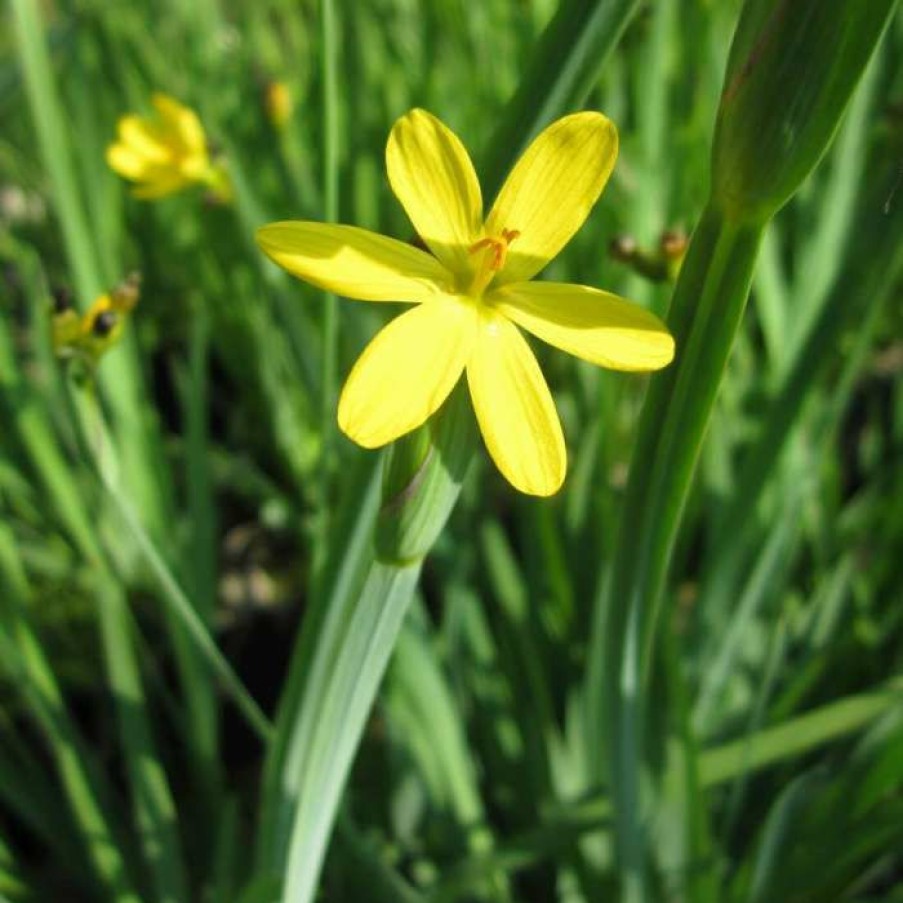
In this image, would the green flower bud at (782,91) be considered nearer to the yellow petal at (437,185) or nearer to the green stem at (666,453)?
the green stem at (666,453)

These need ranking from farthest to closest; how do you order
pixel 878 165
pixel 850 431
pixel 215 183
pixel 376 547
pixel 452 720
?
pixel 850 431 < pixel 878 165 < pixel 215 183 < pixel 452 720 < pixel 376 547

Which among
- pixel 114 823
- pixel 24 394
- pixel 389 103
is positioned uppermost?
pixel 389 103

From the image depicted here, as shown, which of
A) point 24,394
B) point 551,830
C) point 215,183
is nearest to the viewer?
point 551,830

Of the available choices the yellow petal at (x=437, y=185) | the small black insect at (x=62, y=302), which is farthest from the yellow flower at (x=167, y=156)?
the yellow petal at (x=437, y=185)

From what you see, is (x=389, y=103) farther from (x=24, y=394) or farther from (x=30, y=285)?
(x=24, y=394)

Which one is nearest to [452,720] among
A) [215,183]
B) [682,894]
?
[682,894]

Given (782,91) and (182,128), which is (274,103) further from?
(782,91)
